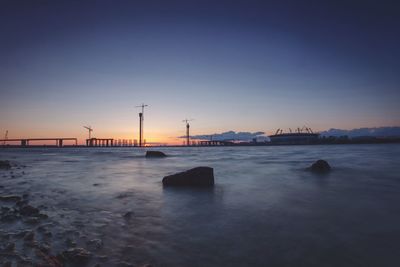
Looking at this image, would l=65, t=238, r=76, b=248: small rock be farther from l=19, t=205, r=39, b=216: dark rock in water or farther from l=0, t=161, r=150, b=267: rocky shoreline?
l=19, t=205, r=39, b=216: dark rock in water

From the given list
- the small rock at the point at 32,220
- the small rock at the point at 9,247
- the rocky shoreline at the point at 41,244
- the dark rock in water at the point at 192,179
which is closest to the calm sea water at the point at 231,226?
the rocky shoreline at the point at 41,244

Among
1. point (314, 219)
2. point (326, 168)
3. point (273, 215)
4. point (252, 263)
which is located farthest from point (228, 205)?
point (326, 168)

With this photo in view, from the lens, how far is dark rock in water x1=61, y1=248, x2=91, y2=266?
8.43 ft

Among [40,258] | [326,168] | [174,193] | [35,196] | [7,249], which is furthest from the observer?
[326,168]

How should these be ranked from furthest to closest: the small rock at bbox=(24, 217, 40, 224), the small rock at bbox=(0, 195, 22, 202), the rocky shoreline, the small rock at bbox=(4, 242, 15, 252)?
the small rock at bbox=(0, 195, 22, 202) < the small rock at bbox=(24, 217, 40, 224) < the small rock at bbox=(4, 242, 15, 252) < the rocky shoreline

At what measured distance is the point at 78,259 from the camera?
262 centimetres

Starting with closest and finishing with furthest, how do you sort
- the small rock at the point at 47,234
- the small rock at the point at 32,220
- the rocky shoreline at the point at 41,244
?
1. the rocky shoreline at the point at 41,244
2. the small rock at the point at 47,234
3. the small rock at the point at 32,220

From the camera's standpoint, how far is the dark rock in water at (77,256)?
2.57 m

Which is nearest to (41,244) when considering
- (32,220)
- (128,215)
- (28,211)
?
(32,220)

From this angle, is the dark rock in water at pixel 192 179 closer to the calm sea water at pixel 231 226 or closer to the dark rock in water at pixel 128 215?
the calm sea water at pixel 231 226

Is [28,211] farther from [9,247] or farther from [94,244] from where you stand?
[94,244]

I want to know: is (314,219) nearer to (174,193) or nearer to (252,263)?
(252,263)

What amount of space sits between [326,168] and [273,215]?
9288 millimetres

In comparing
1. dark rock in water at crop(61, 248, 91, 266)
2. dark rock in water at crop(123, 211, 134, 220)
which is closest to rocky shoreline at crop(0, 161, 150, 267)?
dark rock in water at crop(61, 248, 91, 266)
